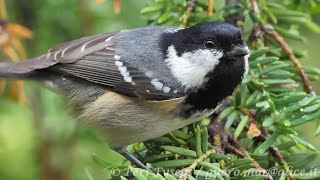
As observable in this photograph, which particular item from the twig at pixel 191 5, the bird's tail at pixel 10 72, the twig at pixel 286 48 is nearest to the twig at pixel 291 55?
the twig at pixel 286 48

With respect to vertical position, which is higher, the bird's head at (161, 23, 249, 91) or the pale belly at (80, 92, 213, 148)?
the bird's head at (161, 23, 249, 91)

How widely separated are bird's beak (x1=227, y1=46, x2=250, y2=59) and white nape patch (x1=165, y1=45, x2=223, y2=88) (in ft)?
0.12

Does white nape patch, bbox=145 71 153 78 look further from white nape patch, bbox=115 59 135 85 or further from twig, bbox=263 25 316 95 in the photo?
twig, bbox=263 25 316 95

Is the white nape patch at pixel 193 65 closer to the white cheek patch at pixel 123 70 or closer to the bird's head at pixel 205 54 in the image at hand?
the bird's head at pixel 205 54

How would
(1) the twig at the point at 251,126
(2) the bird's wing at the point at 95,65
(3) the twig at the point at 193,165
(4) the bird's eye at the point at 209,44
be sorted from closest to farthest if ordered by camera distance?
(3) the twig at the point at 193,165 → (1) the twig at the point at 251,126 → (4) the bird's eye at the point at 209,44 → (2) the bird's wing at the point at 95,65

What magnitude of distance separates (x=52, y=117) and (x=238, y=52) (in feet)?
1.63

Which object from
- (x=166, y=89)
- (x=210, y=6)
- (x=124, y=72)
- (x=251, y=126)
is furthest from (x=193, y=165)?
(x=210, y=6)

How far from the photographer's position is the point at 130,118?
138cm

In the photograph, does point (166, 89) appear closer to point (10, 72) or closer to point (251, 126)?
point (251, 126)

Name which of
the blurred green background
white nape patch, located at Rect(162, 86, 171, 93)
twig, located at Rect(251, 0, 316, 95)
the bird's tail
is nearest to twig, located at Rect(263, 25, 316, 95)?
twig, located at Rect(251, 0, 316, 95)

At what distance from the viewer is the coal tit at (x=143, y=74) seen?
1.32 meters

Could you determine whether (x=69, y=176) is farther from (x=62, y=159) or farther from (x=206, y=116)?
(x=206, y=116)

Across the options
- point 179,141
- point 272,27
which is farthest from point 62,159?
point 272,27

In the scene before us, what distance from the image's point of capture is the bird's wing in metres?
1.41
